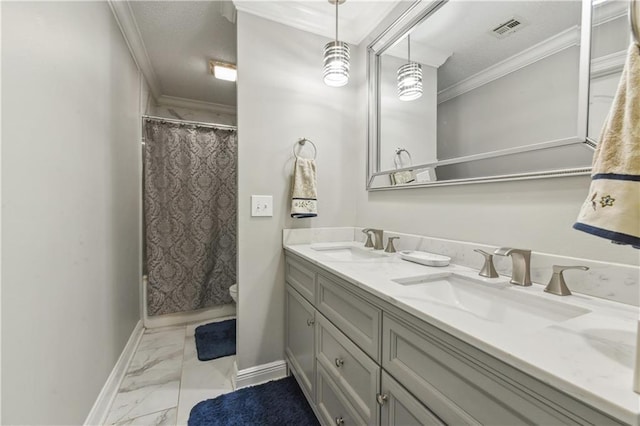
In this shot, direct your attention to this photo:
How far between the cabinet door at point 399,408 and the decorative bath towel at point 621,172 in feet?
1.73

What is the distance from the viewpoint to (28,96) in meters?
0.78

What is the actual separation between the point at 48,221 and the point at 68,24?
2.59ft

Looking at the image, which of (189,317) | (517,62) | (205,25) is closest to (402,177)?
(517,62)

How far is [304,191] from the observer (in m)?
1.53

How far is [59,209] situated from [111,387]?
1068 mm

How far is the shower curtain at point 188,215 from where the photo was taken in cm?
221

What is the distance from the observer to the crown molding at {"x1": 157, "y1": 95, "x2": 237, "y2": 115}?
2.96m

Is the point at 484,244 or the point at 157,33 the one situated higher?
the point at 157,33

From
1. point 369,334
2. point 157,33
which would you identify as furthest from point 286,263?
point 157,33

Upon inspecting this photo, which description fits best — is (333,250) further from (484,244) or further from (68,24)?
(68,24)

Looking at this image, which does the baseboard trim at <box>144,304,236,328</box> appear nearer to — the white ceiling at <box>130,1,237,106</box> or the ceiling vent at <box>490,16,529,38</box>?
the white ceiling at <box>130,1,237,106</box>

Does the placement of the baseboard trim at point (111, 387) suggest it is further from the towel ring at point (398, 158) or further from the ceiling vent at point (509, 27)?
the ceiling vent at point (509, 27)

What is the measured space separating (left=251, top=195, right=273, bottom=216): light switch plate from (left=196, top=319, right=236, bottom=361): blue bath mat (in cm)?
108

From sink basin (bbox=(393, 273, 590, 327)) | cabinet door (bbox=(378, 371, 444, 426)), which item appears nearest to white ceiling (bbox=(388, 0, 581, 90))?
sink basin (bbox=(393, 273, 590, 327))
